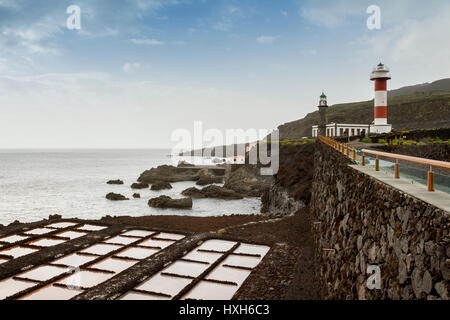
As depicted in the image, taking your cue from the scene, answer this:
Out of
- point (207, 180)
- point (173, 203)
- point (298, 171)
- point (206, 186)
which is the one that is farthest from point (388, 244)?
point (207, 180)

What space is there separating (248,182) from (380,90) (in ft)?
95.0

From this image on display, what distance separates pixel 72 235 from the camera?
63.8 ft

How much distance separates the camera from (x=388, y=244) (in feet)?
16.1

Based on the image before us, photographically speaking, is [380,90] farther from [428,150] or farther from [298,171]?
[428,150]

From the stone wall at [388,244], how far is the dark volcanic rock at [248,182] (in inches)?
1821

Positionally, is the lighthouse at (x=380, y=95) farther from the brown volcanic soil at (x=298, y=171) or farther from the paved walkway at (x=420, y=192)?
the paved walkway at (x=420, y=192)

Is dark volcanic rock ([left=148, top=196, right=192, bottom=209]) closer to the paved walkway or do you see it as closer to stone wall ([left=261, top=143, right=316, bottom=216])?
stone wall ([left=261, top=143, right=316, bottom=216])

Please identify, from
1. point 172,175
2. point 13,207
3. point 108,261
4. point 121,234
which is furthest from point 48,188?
point 108,261

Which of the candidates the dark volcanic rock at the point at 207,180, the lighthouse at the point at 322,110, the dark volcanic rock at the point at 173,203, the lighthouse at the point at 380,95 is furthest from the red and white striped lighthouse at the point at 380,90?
the dark volcanic rock at the point at 207,180

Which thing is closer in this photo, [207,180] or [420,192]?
[420,192]

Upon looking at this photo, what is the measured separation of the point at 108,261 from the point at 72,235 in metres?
5.81

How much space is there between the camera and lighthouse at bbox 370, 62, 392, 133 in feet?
114

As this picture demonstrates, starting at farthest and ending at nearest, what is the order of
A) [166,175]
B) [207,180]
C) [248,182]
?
[166,175], [207,180], [248,182]

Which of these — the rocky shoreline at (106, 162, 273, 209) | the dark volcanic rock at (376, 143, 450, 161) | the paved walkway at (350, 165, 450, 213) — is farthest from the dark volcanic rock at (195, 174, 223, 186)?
the paved walkway at (350, 165, 450, 213)
